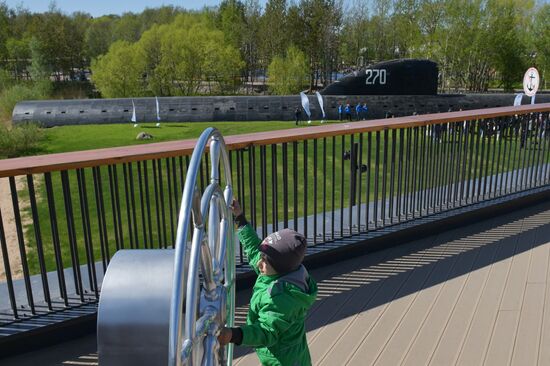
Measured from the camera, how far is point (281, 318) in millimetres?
2061

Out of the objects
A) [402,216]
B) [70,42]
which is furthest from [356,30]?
[402,216]

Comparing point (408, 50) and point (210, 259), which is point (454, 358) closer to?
point (210, 259)

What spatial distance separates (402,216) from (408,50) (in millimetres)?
56271

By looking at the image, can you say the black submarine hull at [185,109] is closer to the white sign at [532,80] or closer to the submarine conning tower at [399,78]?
the submarine conning tower at [399,78]

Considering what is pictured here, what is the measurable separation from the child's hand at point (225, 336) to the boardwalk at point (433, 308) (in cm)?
137

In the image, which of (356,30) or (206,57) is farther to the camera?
(356,30)

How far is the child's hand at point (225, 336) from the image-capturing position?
1.87 metres

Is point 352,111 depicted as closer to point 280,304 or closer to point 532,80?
point 532,80

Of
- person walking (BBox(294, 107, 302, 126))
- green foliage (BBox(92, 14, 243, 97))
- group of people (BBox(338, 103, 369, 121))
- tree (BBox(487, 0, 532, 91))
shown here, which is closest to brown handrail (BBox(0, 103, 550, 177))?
group of people (BBox(338, 103, 369, 121))

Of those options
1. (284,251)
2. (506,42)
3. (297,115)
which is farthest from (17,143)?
(506,42)

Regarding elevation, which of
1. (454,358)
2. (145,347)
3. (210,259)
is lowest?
(454,358)

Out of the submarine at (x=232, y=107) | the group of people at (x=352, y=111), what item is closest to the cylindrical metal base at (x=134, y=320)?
the group of people at (x=352, y=111)

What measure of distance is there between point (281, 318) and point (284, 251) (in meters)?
0.27

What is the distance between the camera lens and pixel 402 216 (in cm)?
536
